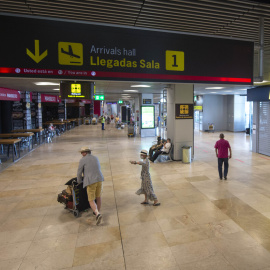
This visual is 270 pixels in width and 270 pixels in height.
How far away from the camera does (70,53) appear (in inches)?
133

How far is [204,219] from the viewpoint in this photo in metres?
5.05

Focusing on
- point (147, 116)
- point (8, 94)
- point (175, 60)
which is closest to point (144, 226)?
point (175, 60)

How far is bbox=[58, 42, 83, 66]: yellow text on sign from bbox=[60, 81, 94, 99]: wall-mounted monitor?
13.7ft

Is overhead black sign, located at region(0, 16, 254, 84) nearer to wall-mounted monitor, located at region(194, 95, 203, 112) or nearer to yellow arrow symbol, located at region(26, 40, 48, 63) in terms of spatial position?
yellow arrow symbol, located at region(26, 40, 48, 63)

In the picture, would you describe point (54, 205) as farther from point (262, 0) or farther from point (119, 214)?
point (262, 0)

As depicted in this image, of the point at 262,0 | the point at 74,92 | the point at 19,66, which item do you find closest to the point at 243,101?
the point at 74,92

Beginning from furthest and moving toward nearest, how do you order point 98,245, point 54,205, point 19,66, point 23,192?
point 23,192, point 54,205, point 98,245, point 19,66

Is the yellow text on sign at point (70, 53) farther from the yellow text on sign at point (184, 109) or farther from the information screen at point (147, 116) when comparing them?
the information screen at point (147, 116)

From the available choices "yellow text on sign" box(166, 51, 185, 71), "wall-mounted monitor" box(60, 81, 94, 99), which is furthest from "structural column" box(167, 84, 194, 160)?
"yellow text on sign" box(166, 51, 185, 71)

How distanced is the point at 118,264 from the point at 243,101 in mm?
23898

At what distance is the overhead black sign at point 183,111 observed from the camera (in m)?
10.7

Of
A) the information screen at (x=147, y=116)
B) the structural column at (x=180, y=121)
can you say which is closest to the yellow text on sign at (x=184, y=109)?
the structural column at (x=180, y=121)

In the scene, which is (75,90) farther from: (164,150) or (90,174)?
(164,150)

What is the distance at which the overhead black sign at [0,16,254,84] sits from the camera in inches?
126
